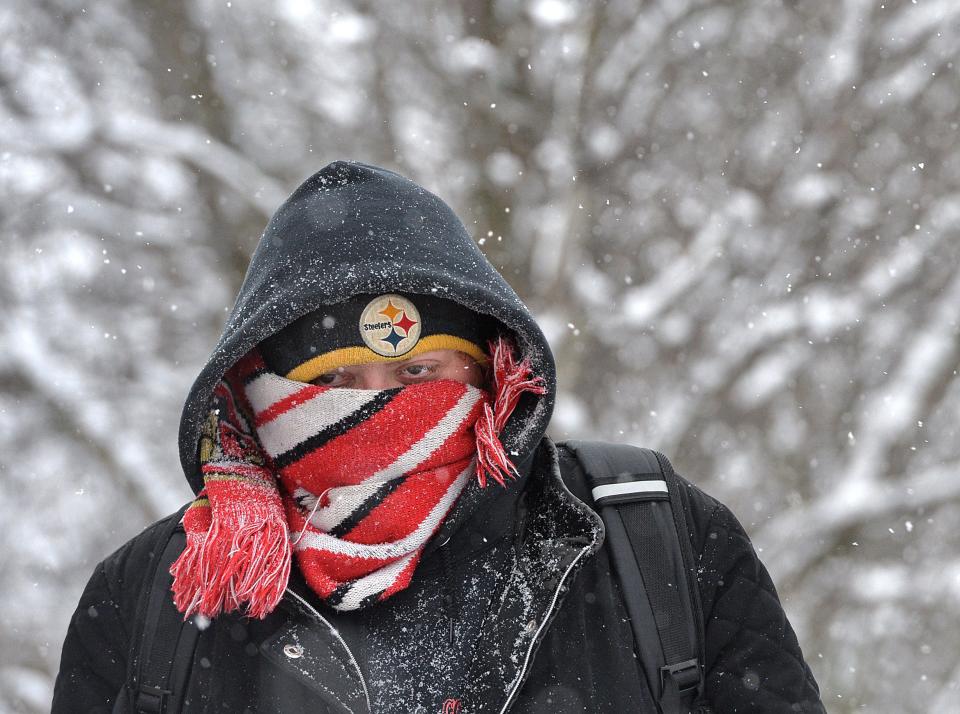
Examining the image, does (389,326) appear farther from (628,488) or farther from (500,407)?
(628,488)

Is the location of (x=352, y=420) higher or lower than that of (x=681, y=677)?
higher

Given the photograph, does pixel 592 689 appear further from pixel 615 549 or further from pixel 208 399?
pixel 208 399

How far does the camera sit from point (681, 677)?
1517mm

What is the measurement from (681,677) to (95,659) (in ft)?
3.57

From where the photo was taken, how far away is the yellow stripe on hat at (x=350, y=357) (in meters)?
1.66

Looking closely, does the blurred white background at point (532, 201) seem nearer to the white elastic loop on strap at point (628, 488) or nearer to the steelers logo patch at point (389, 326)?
the steelers logo patch at point (389, 326)

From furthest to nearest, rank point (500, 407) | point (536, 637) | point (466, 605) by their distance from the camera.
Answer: point (500, 407) < point (466, 605) < point (536, 637)

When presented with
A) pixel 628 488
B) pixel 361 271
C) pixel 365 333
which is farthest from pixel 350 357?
pixel 628 488

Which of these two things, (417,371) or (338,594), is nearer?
(338,594)

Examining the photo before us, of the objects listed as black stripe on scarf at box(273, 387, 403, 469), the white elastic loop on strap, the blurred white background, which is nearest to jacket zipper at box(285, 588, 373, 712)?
black stripe on scarf at box(273, 387, 403, 469)

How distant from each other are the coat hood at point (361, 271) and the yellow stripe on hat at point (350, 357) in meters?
0.09

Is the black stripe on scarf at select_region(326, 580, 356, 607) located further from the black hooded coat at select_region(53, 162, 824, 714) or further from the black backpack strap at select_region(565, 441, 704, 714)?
the black backpack strap at select_region(565, 441, 704, 714)

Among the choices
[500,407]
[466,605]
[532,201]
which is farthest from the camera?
[532,201]

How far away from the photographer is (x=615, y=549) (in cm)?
160
